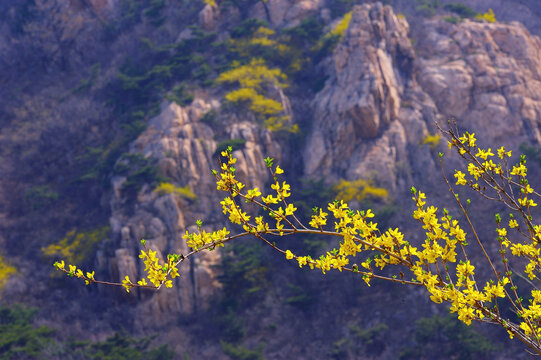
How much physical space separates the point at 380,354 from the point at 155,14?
2431cm

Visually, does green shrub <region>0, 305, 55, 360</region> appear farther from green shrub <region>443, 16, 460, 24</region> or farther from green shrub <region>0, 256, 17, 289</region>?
green shrub <region>443, 16, 460, 24</region>

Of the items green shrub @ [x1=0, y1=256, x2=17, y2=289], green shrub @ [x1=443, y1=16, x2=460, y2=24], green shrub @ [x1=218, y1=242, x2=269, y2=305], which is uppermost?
green shrub @ [x1=443, y1=16, x2=460, y2=24]

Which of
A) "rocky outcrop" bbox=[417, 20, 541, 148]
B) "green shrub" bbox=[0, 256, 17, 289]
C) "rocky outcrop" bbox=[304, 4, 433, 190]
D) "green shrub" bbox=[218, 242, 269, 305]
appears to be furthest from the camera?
"rocky outcrop" bbox=[417, 20, 541, 148]

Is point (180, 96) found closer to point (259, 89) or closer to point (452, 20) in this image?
point (259, 89)

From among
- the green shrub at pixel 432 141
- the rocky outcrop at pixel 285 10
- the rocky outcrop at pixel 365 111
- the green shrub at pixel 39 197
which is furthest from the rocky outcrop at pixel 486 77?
the green shrub at pixel 39 197

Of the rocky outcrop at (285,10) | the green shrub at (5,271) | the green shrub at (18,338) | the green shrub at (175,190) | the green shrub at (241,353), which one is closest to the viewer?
the green shrub at (18,338)

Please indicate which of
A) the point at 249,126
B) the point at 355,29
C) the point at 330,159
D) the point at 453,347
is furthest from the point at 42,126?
the point at 453,347

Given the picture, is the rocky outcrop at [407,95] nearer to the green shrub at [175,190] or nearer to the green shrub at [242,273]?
the green shrub at [242,273]

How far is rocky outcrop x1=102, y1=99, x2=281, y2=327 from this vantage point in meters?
18.4

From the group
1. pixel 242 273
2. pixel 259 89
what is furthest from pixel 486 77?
pixel 242 273

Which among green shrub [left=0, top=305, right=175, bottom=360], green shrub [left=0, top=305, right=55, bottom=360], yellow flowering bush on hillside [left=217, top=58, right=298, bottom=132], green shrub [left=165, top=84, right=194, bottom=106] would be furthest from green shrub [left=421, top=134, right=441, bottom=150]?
green shrub [left=0, top=305, right=55, bottom=360]

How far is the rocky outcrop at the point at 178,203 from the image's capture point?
18.4 metres

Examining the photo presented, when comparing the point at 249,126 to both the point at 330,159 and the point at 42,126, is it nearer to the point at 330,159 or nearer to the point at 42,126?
the point at 330,159

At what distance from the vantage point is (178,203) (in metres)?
20.2
